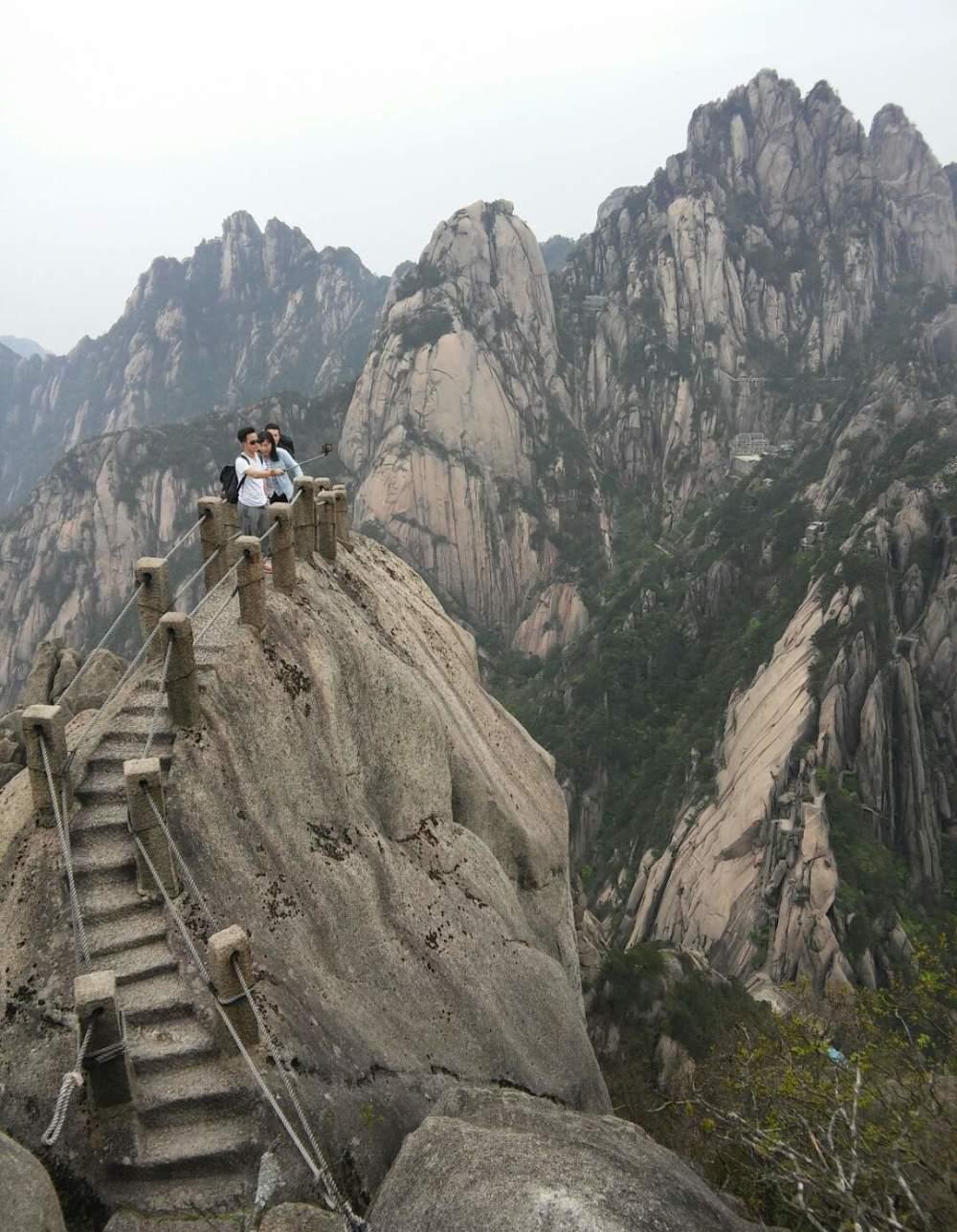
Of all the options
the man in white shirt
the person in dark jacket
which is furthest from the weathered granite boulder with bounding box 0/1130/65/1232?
the person in dark jacket

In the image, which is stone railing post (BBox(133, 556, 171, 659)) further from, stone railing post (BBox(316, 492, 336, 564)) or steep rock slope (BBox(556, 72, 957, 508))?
steep rock slope (BBox(556, 72, 957, 508))

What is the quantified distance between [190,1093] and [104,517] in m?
139

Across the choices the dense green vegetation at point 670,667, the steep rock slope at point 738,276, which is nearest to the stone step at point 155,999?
the dense green vegetation at point 670,667

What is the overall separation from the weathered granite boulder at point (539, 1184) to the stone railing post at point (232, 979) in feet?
6.94

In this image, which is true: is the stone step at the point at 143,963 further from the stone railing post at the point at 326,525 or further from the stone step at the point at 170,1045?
the stone railing post at the point at 326,525

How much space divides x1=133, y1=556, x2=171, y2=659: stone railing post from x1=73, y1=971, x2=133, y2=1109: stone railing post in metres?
5.30

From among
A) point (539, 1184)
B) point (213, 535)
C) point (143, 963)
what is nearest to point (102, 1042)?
point (143, 963)

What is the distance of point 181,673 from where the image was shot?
11172 mm

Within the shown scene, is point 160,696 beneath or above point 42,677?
above

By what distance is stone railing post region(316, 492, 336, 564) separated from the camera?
1844 cm

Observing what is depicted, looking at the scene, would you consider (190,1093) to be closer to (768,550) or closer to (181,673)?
(181,673)

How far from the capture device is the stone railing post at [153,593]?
39.4 ft

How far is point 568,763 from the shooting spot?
7250 cm

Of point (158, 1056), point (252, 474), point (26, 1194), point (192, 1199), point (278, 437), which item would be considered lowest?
point (192, 1199)
